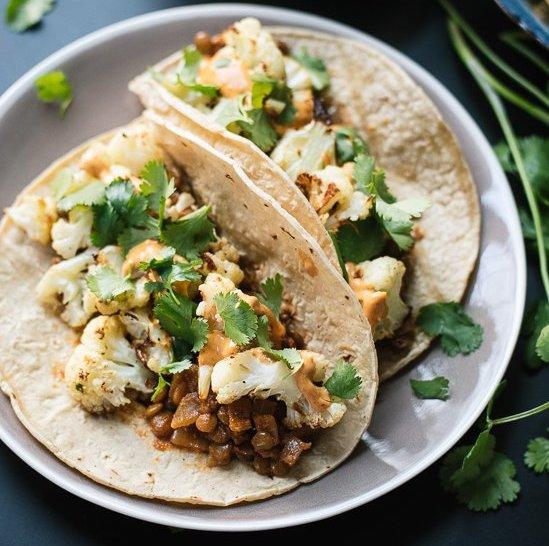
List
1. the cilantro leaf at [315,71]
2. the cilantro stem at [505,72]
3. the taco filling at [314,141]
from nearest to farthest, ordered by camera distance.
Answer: the taco filling at [314,141] → the cilantro leaf at [315,71] → the cilantro stem at [505,72]

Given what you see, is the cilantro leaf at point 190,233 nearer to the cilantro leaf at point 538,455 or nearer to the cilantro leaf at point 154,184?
the cilantro leaf at point 154,184

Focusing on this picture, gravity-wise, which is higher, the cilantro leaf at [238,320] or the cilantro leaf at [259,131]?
the cilantro leaf at [259,131]

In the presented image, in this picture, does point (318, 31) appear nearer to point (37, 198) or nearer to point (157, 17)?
point (157, 17)

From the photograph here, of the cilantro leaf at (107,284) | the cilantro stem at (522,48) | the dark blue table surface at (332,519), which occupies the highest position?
the cilantro stem at (522,48)

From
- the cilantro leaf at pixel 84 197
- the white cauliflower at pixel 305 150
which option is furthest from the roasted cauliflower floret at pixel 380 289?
the cilantro leaf at pixel 84 197

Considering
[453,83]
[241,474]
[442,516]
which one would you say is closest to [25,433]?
[241,474]

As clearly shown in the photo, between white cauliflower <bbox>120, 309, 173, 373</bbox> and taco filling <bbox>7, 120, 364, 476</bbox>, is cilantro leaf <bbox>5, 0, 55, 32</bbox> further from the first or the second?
white cauliflower <bbox>120, 309, 173, 373</bbox>
